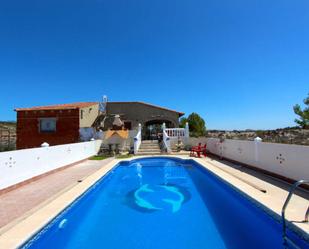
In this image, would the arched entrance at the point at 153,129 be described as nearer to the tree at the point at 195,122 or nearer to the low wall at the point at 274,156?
the tree at the point at 195,122

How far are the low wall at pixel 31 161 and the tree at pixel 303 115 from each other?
26920mm

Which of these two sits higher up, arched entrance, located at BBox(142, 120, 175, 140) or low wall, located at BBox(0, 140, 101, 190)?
arched entrance, located at BBox(142, 120, 175, 140)

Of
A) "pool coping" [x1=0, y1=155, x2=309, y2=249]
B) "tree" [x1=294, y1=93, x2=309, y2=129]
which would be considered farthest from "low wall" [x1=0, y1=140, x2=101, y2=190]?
"tree" [x1=294, y1=93, x2=309, y2=129]

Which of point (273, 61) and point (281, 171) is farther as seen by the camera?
point (273, 61)

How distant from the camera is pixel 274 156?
851 cm

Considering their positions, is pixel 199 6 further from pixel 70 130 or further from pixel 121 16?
pixel 70 130

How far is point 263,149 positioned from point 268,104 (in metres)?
24.6

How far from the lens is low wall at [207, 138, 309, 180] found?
6.77m

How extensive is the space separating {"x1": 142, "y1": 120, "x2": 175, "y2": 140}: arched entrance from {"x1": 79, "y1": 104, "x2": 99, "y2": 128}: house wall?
5599 mm

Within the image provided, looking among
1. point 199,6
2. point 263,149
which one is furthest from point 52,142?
point 263,149

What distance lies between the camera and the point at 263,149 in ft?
31.0

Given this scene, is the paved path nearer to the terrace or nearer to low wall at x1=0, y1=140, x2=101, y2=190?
the terrace

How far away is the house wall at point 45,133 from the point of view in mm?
20203

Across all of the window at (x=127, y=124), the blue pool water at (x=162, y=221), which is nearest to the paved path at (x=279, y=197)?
the blue pool water at (x=162, y=221)
